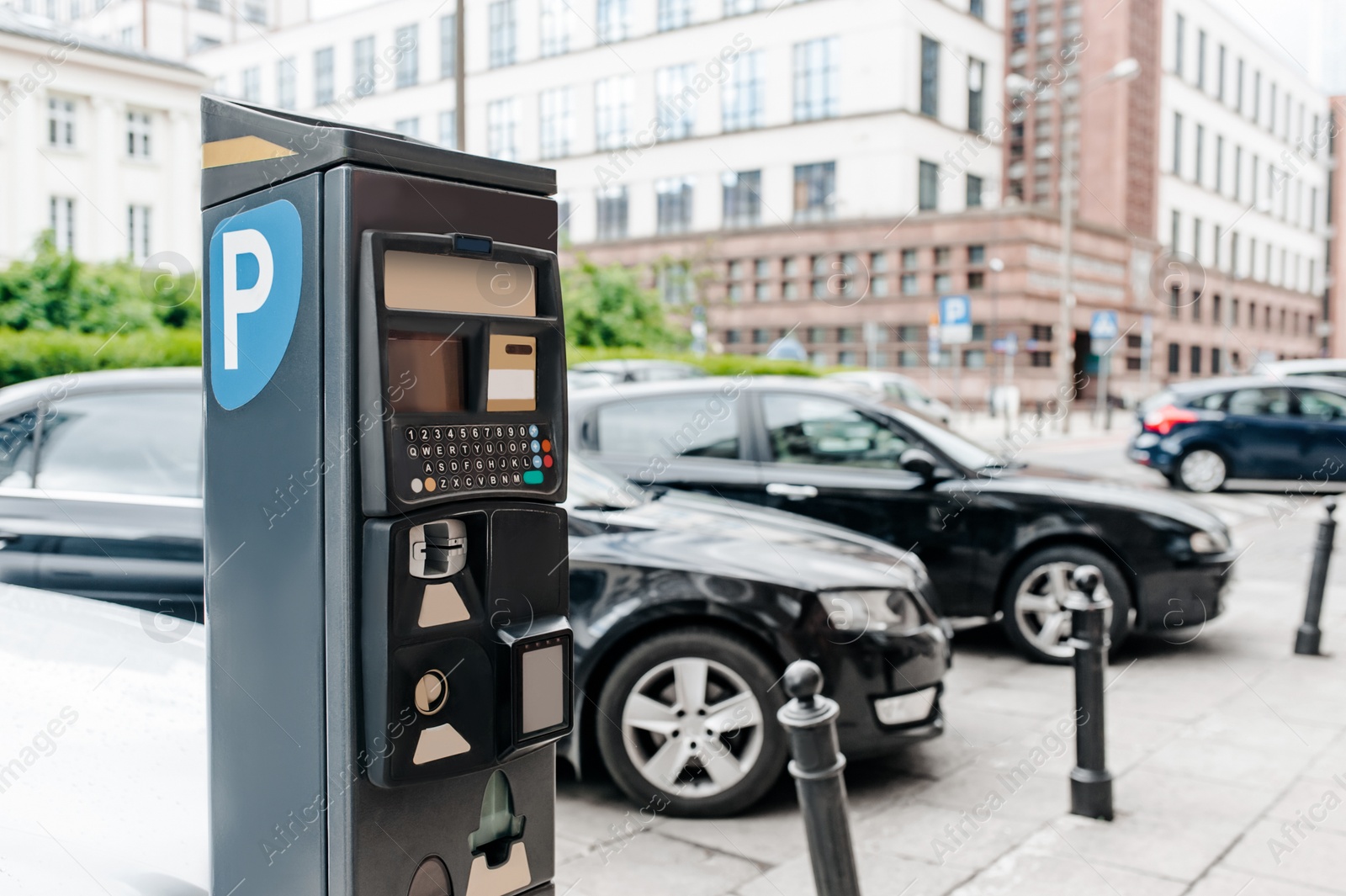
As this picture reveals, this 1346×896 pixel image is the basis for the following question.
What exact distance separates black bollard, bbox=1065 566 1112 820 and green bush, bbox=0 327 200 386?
1272 centimetres

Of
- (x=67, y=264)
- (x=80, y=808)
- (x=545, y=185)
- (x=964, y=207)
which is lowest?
(x=80, y=808)

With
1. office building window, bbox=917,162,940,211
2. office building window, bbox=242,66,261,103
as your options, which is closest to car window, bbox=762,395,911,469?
office building window, bbox=917,162,940,211

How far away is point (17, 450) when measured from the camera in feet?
14.2

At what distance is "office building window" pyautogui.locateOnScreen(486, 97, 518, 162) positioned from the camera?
47.9 m

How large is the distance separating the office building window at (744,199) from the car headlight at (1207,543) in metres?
40.6

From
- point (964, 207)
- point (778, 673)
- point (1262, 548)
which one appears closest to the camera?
point (778, 673)

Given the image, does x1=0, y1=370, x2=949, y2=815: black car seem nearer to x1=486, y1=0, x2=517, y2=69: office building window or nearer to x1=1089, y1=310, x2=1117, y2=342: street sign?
x1=1089, y1=310, x2=1117, y2=342: street sign

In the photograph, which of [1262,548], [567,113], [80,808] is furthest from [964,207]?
[80,808]

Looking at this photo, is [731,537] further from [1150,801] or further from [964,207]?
[964,207]

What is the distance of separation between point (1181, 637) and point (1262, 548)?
14.6 feet

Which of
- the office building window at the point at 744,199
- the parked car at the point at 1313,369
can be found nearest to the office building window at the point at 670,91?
the office building window at the point at 744,199

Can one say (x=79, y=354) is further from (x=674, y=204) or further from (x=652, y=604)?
(x=674, y=204)

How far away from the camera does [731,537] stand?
4.37 meters

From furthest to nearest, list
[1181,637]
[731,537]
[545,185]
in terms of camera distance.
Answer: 1. [1181,637]
2. [731,537]
3. [545,185]
